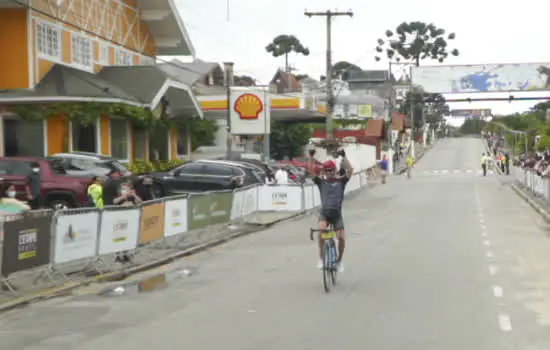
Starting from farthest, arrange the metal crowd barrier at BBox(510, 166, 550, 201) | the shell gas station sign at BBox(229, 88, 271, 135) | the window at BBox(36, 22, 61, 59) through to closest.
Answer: the shell gas station sign at BBox(229, 88, 271, 135)
the metal crowd barrier at BBox(510, 166, 550, 201)
the window at BBox(36, 22, 61, 59)

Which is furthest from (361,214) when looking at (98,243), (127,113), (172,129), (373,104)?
(373,104)

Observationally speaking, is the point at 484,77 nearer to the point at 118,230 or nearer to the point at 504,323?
the point at 118,230

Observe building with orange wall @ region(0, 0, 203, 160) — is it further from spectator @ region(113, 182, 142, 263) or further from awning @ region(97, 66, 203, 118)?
spectator @ region(113, 182, 142, 263)

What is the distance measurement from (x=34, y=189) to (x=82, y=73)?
12.2m

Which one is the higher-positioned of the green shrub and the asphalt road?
the green shrub

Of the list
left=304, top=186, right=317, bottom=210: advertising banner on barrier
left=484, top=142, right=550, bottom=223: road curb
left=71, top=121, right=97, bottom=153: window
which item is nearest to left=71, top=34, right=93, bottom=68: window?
left=71, top=121, right=97, bottom=153: window

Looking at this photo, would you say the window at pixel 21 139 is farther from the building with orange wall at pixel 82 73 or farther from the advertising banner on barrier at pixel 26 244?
the advertising banner on barrier at pixel 26 244

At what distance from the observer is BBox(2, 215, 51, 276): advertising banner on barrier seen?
12.2 meters

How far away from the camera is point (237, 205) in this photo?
79.8 ft

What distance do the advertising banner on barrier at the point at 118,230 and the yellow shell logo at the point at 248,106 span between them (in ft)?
93.7

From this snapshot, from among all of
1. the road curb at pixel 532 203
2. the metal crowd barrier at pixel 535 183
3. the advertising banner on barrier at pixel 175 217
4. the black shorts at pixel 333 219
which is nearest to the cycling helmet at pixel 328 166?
the black shorts at pixel 333 219

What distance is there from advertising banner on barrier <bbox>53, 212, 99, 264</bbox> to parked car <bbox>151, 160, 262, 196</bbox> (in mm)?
14953

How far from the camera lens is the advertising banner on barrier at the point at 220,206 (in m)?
21.8

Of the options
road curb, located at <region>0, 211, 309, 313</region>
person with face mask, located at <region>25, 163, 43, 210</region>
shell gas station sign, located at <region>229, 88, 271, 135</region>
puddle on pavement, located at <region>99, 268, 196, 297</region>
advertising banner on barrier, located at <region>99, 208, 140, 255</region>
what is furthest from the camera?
shell gas station sign, located at <region>229, 88, 271, 135</region>
